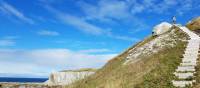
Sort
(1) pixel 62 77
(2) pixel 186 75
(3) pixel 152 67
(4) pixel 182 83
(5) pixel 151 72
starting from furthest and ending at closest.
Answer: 1. (1) pixel 62 77
2. (3) pixel 152 67
3. (5) pixel 151 72
4. (2) pixel 186 75
5. (4) pixel 182 83

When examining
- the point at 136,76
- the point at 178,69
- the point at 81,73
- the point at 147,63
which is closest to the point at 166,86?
the point at 178,69

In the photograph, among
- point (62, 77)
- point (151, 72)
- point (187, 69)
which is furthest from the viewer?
point (62, 77)

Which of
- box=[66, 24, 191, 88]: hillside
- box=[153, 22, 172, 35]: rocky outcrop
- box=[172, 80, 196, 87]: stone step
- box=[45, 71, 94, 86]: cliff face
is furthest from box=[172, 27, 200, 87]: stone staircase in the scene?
box=[45, 71, 94, 86]: cliff face

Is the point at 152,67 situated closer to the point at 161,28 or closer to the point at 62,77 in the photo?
the point at 161,28

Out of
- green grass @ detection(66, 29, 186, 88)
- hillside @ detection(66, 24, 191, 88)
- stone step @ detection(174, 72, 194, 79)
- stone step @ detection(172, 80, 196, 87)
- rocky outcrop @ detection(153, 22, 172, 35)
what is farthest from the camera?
rocky outcrop @ detection(153, 22, 172, 35)

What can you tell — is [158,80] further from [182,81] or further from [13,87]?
[13,87]

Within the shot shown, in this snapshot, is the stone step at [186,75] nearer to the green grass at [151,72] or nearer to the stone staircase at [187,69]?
the stone staircase at [187,69]

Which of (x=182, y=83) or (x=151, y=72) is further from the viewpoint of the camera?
(x=151, y=72)

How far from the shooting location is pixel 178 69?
32.6m

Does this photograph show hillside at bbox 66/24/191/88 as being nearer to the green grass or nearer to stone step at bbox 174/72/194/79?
the green grass

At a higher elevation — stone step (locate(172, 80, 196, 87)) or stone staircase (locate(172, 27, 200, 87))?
stone staircase (locate(172, 27, 200, 87))

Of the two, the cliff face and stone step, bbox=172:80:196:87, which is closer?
stone step, bbox=172:80:196:87

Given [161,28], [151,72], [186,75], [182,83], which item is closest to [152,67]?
[151,72]

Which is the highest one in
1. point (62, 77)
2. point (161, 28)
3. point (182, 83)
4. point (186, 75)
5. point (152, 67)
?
point (161, 28)
